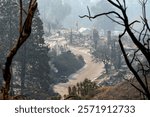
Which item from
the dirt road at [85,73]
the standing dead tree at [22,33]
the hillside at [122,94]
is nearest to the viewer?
the standing dead tree at [22,33]

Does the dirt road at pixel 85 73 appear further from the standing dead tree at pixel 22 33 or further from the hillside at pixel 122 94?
the standing dead tree at pixel 22 33

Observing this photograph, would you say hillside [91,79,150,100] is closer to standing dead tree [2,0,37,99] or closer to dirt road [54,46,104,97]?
standing dead tree [2,0,37,99]

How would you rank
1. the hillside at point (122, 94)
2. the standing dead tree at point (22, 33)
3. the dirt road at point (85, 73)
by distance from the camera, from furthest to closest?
1. the dirt road at point (85, 73)
2. the hillside at point (122, 94)
3. the standing dead tree at point (22, 33)

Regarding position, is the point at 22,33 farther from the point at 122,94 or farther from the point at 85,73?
the point at 85,73

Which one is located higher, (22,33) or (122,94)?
(22,33)

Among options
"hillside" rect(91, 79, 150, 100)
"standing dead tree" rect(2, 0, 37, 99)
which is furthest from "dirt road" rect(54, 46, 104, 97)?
"standing dead tree" rect(2, 0, 37, 99)

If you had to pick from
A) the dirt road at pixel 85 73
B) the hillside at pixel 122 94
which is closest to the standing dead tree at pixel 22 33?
the hillside at pixel 122 94

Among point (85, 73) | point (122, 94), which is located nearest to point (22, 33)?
point (122, 94)

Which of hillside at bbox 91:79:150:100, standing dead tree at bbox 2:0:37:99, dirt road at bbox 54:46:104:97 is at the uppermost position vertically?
standing dead tree at bbox 2:0:37:99

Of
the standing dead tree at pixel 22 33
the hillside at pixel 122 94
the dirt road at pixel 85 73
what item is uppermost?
the standing dead tree at pixel 22 33

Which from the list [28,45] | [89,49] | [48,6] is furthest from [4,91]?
[48,6]

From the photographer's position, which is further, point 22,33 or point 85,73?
point 85,73

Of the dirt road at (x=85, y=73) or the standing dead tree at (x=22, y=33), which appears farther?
the dirt road at (x=85, y=73)
